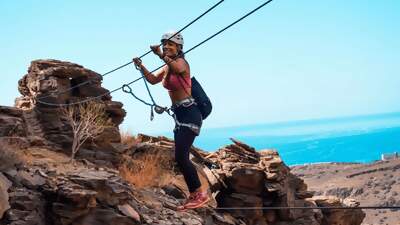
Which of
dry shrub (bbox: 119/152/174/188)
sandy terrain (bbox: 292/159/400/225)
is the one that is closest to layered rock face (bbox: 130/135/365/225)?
dry shrub (bbox: 119/152/174/188)

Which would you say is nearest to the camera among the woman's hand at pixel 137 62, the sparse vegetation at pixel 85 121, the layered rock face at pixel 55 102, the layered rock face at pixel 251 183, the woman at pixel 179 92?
the woman at pixel 179 92

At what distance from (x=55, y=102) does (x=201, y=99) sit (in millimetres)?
12182

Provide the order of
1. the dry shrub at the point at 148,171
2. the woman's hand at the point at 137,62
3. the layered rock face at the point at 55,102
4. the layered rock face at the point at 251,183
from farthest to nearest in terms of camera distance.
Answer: the layered rock face at the point at 251,183, the layered rock face at the point at 55,102, the dry shrub at the point at 148,171, the woman's hand at the point at 137,62

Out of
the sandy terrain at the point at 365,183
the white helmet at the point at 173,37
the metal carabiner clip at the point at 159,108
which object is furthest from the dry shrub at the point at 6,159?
the sandy terrain at the point at 365,183

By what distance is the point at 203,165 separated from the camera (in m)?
21.8

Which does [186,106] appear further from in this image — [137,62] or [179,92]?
[137,62]

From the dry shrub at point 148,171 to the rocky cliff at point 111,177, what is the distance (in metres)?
0.04

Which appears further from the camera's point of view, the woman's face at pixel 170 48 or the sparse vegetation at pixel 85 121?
the sparse vegetation at pixel 85 121

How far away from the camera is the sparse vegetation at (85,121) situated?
18172mm

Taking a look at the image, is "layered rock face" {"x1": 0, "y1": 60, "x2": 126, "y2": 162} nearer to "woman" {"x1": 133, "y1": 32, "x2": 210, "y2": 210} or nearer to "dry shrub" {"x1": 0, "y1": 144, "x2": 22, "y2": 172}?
"dry shrub" {"x1": 0, "y1": 144, "x2": 22, "y2": 172}

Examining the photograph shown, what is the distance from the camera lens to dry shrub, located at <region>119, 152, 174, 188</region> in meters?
17.6

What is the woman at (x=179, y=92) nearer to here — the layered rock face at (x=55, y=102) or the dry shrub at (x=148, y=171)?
the dry shrub at (x=148, y=171)

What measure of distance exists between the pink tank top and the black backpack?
222 mm

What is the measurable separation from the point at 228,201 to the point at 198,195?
12.3m
